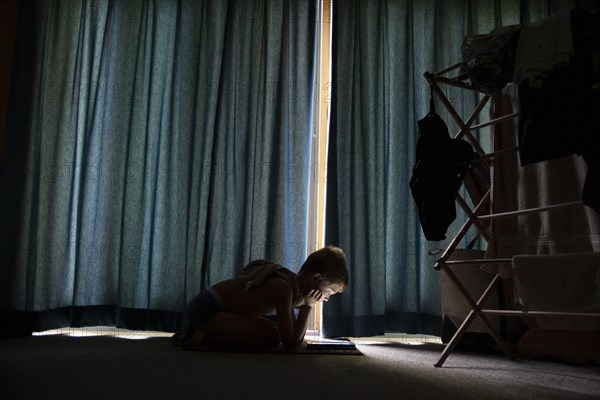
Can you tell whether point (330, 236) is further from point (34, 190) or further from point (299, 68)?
point (34, 190)

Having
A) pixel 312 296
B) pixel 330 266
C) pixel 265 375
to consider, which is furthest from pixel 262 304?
pixel 265 375

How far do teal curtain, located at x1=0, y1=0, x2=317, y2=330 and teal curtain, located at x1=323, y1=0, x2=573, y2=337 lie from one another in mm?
212

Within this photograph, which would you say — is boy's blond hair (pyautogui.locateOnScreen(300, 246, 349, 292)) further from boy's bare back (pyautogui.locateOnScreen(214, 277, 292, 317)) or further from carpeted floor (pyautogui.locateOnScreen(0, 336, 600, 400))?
carpeted floor (pyautogui.locateOnScreen(0, 336, 600, 400))

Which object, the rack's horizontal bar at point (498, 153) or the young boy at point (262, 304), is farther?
the young boy at point (262, 304)

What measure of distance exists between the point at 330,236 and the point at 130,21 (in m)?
1.71

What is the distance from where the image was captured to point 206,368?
1585 millimetres

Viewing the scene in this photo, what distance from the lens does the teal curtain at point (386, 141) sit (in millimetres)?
2752

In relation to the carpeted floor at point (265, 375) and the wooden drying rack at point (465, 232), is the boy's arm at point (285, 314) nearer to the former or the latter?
the carpeted floor at point (265, 375)

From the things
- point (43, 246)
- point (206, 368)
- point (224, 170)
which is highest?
point (224, 170)

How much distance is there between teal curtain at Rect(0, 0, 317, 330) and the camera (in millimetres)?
2736

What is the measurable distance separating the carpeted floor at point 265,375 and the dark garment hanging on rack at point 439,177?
0.53 metres

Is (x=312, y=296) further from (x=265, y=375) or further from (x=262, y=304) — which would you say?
(x=265, y=375)

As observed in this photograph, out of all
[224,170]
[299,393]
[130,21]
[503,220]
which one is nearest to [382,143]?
[224,170]

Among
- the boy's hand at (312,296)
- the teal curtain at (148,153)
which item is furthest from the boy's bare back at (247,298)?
the teal curtain at (148,153)
